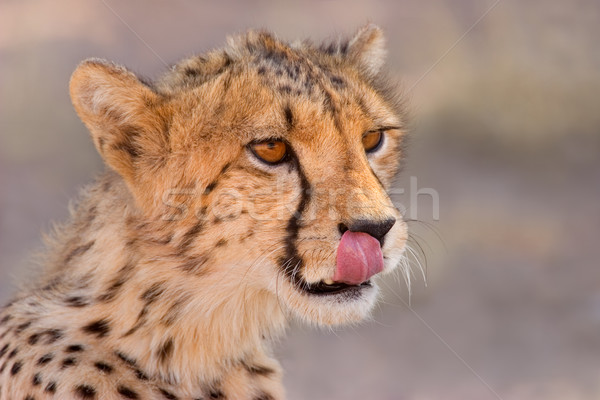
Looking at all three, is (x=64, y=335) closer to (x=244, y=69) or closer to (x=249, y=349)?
(x=249, y=349)

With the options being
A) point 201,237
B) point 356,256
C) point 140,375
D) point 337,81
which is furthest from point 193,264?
point 337,81

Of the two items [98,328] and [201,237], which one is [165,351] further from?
[201,237]

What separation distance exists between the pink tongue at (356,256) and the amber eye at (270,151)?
27 centimetres

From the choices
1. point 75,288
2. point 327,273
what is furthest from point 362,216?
point 75,288

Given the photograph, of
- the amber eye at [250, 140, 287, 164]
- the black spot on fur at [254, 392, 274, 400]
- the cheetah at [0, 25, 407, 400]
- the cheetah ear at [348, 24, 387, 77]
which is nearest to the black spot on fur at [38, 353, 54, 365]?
the cheetah at [0, 25, 407, 400]

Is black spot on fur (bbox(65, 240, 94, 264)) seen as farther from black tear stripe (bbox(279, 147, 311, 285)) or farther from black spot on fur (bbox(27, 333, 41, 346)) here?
black tear stripe (bbox(279, 147, 311, 285))

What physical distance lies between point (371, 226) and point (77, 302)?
755mm

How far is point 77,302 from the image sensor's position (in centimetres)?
197

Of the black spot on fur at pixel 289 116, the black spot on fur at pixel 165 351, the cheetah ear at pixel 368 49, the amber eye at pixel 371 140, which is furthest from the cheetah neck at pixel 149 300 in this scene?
the cheetah ear at pixel 368 49

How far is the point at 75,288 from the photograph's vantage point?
6.53 ft

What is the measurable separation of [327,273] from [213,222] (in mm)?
297

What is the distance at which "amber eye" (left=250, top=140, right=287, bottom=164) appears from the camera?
6.30 feet

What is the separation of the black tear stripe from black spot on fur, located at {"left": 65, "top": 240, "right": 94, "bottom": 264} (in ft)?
1.67

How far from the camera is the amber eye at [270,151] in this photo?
1921 mm
